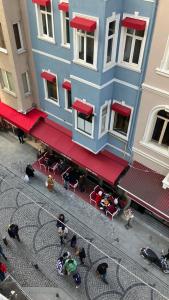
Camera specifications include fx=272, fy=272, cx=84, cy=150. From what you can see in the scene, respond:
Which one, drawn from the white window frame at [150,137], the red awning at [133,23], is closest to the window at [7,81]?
the red awning at [133,23]

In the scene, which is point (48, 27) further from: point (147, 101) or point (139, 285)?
point (139, 285)

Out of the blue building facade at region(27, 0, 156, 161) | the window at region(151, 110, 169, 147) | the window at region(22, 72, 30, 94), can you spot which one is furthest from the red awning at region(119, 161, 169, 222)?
the window at region(22, 72, 30, 94)

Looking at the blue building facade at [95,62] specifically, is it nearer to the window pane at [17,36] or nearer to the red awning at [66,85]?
the red awning at [66,85]

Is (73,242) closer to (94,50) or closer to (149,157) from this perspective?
(149,157)

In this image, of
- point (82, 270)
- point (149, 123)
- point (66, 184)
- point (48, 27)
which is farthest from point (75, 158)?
point (48, 27)

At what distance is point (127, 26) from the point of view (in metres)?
12.5

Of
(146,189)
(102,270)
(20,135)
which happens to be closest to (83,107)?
(146,189)

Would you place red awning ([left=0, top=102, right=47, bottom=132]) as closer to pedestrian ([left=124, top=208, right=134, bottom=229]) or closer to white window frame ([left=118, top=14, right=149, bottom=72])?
white window frame ([left=118, top=14, right=149, bottom=72])

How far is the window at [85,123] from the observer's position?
16156 mm

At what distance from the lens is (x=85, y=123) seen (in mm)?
16516

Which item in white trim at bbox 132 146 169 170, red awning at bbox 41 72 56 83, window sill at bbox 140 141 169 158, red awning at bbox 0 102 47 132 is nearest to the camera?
window sill at bbox 140 141 169 158

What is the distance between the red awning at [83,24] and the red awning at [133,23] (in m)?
1.52

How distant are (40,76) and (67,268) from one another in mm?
12428

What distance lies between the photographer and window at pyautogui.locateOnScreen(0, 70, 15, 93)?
770 inches
